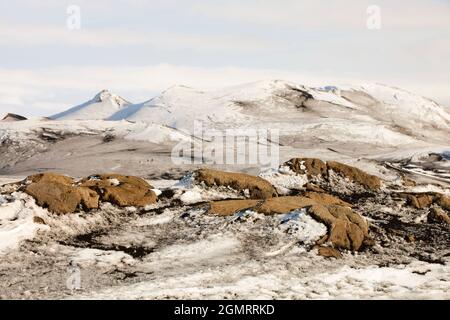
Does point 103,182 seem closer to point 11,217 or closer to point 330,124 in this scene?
point 11,217

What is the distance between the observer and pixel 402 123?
10575 cm

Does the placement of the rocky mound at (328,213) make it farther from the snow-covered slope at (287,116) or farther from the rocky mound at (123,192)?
the snow-covered slope at (287,116)

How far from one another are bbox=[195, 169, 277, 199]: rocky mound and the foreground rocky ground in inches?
1.8

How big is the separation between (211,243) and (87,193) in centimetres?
578

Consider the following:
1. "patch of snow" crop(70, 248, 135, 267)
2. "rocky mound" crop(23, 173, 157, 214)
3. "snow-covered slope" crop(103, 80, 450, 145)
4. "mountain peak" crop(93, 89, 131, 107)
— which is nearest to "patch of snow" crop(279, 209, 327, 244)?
"patch of snow" crop(70, 248, 135, 267)

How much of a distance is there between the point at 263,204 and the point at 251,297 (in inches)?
281

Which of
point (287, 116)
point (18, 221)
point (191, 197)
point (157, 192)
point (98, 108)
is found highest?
point (18, 221)

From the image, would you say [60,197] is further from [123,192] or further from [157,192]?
[157,192]

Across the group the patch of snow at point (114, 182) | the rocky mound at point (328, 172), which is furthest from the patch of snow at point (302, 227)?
the rocky mound at point (328, 172)

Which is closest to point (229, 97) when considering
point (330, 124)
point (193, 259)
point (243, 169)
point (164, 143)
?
point (330, 124)

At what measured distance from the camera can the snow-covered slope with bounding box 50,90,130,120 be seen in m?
120

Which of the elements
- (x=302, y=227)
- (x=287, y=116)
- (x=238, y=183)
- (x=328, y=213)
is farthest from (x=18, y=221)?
(x=287, y=116)

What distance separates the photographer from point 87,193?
68.7 ft

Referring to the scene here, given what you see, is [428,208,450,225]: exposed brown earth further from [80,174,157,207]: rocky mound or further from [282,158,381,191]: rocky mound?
[80,174,157,207]: rocky mound
